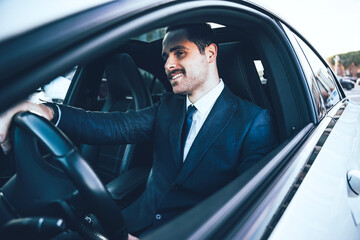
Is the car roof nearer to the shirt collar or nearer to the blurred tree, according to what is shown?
the shirt collar

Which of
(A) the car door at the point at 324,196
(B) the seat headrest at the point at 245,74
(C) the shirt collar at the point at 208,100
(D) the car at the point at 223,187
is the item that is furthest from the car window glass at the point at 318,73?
(C) the shirt collar at the point at 208,100

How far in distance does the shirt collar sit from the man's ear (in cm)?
21

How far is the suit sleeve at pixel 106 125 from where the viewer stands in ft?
4.73

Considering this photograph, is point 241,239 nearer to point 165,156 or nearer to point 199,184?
point 199,184

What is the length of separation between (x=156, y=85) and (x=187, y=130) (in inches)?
77.9

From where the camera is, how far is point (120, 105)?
2729 millimetres

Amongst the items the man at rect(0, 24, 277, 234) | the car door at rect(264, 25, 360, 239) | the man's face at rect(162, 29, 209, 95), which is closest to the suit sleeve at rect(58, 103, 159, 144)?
the man at rect(0, 24, 277, 234)

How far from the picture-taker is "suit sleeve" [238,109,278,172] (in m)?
1.26

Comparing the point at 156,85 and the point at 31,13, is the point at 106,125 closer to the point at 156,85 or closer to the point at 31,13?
the point at 31,13

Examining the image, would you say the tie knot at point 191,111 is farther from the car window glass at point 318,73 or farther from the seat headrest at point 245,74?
the car window glass at point 318,73

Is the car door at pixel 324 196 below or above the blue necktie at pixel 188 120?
below

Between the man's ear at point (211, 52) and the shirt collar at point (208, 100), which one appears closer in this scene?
the shirt collar at point (208, 100)

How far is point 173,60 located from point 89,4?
111 centimetres

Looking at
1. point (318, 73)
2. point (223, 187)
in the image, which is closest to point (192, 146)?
point (223, 187)
